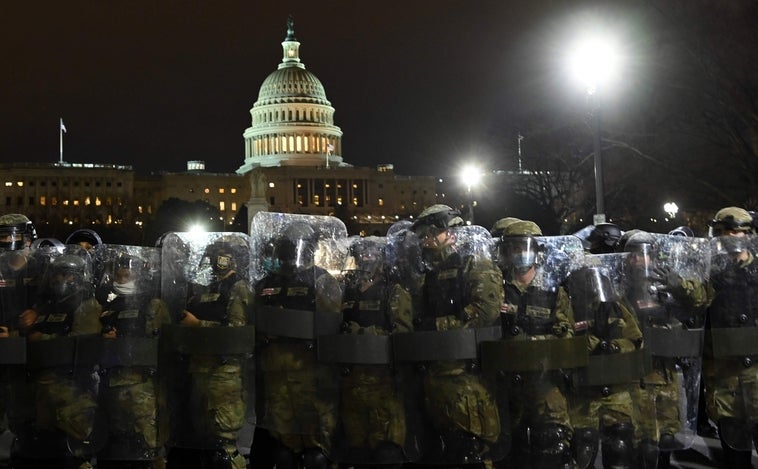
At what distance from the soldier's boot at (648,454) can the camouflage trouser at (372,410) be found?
170 cm

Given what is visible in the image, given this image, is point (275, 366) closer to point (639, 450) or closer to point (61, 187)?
point (639, 450)

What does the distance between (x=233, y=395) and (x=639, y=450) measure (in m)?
2.92

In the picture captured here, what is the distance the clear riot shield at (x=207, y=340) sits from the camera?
21.8 ft

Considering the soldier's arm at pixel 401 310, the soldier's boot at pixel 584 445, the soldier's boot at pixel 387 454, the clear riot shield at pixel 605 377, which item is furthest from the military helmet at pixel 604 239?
the soldier's boot at pixel 387 454

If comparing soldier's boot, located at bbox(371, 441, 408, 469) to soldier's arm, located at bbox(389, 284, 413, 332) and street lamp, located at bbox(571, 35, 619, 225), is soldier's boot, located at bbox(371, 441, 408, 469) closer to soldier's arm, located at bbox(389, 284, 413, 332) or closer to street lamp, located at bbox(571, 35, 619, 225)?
soldier's arm, located at bbox(389, 284, 413, 332)

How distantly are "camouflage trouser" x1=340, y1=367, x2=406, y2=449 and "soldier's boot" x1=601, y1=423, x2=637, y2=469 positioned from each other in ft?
4.71

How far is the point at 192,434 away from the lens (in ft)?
22.1

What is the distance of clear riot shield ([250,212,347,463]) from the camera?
21.9 feet

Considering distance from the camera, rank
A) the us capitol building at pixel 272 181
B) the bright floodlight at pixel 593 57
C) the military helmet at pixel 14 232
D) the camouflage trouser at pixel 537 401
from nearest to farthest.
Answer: the camouflage trouser at pixel 537 401
the military helmet at pixel 14 232
the bright floodlight at pixel 593 57
the us capitol building at pixel 272 181

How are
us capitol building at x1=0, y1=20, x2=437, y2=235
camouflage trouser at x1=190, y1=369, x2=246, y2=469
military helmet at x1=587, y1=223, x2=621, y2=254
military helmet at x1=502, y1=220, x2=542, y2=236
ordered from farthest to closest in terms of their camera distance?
us capitol building at x1=0, y1=20, x2=437, y2=235 < military helmet at x1=587, y1=223, x2=621, y2=254 < camouflage trouser at x1=190, y1=369, x2=246, y2=469 < military helmet at x1=502, y1=220, x2=542, y2=236

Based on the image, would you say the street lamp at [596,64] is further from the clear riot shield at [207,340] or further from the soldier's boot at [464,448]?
the soldier's boot at [464,448]

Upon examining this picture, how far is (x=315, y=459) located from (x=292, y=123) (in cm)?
11486

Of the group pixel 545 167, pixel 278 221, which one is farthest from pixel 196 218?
pixel 278 221

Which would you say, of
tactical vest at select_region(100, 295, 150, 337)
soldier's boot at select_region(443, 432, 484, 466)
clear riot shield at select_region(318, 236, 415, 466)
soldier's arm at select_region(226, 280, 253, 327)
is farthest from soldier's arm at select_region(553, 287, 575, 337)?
tactical vest at select_region(100, 295, 150, 337)
